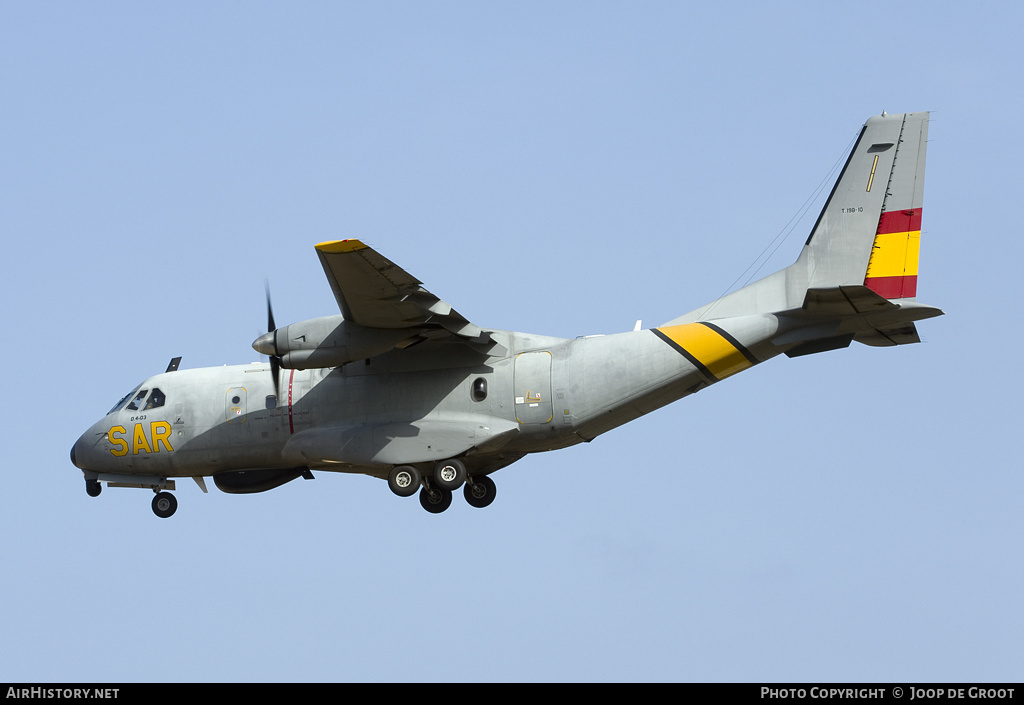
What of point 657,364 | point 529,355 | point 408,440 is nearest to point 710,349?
point 657,364

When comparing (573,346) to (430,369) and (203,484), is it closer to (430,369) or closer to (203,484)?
(430,369)

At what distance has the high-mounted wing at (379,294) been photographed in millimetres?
22141

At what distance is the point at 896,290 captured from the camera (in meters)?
24.5

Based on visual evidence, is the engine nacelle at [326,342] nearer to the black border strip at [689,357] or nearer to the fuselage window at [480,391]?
the fuselage window at [480,391]

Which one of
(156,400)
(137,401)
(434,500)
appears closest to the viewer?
(434,500)

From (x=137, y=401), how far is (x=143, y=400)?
17 cm

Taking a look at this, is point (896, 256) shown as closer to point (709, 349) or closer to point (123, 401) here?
point (709, 349)

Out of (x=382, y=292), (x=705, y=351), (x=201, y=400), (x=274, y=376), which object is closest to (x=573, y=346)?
(x=705, y=351)

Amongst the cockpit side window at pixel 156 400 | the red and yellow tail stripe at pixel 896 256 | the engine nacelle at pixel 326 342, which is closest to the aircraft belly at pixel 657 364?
the red and yellow tail stripe at pixel 896 256

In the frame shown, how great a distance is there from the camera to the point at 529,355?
25312mm

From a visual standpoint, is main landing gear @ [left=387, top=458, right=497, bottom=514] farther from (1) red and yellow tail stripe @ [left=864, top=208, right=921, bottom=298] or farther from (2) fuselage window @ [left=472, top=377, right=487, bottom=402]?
(1) red and yellow tail stripe @ [left=864, top=208, right=921, bottom=298]

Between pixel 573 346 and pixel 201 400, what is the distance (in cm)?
808

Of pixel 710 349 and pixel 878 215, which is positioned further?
pixel 878 215
